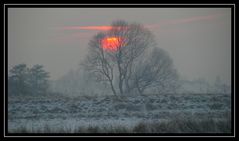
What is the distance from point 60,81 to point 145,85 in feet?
53.1

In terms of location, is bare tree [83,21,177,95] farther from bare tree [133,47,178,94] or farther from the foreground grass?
the foreground grass

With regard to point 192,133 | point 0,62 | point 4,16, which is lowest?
point 192,133

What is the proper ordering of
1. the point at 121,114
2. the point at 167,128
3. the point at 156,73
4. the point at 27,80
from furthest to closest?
1. the point at 156,73
2. the point at 27,80
3. the point at 121,114
4. the point at 167,128

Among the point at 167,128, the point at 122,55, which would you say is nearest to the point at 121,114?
the point at 167,128

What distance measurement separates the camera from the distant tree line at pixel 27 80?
41719 millimetres

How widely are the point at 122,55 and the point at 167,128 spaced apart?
26122 millimetres

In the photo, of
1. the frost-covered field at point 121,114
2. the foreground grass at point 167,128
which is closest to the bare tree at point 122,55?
the frost-covered field at point 121,114

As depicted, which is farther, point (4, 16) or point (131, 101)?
point (131, 101)

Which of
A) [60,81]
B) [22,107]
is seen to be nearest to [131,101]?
[22,107]

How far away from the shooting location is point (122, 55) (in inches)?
1896

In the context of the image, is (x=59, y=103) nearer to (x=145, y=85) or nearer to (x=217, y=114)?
(x=217, y=114)

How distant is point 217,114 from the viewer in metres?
27.2

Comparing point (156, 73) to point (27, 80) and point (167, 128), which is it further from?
point (167, 128)

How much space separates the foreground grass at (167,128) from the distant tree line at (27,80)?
58.3 ft
